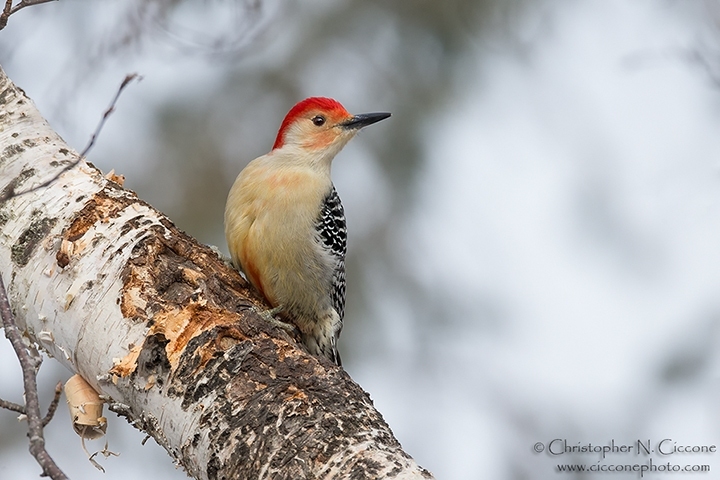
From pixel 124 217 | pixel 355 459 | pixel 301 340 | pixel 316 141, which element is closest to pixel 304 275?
pixel 301 340

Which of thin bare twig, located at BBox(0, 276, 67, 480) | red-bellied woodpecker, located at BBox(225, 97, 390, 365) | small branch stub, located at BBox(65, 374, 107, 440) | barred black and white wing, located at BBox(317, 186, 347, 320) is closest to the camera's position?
thin bare twig, located at BBox(0, 276, 67, 480)

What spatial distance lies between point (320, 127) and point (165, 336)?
2.71 metres

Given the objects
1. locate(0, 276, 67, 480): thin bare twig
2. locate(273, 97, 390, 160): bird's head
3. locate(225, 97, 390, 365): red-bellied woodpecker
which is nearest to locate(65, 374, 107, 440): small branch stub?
locate(0, 276, 67, 480): thin bare twig

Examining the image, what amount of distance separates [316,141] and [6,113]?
6.91ft

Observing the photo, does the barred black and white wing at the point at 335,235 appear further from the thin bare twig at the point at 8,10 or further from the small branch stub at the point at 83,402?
the thin bare twig at the point at 8,10

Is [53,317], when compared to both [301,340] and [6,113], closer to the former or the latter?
[6,113]

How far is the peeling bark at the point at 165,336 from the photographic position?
2904 mm

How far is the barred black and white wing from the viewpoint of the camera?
204 inches

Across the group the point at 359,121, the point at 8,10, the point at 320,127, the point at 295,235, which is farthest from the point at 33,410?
the point at 359,121

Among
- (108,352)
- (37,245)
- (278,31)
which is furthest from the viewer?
(278,31)

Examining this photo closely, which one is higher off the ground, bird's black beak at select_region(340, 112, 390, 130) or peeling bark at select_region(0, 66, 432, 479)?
bird's black beak at select_region(340, 112, 390, 130)

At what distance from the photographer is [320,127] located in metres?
5.72

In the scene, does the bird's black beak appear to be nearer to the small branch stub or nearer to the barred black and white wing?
the barred black and white wing

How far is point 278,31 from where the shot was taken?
8.51m
